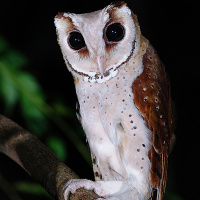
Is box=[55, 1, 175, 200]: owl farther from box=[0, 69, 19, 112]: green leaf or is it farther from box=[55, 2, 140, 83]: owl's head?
box=[0, 69, 19, 112]: green leaf

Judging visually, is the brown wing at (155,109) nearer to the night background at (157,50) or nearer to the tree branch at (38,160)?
the tree branch at (38,160)

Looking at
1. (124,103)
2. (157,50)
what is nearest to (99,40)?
(124,103)

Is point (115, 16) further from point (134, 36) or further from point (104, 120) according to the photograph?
point (104, 120)

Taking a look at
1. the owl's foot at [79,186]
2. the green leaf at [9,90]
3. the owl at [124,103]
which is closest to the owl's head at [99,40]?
the owl at [124,103]

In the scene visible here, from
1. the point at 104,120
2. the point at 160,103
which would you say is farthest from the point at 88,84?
the point at 160,103

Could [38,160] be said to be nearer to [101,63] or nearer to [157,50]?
[101,63]

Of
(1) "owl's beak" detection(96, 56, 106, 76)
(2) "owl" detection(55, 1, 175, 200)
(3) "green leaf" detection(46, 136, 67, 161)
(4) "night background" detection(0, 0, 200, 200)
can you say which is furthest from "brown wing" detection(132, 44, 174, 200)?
(4) "night background" detection(0, 0, 200, 200)

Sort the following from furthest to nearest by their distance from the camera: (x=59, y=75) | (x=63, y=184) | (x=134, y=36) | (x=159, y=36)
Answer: (x=159, y=36) → (x=59, y=75) → (x=134, y=36) → (x=63, y=184)
